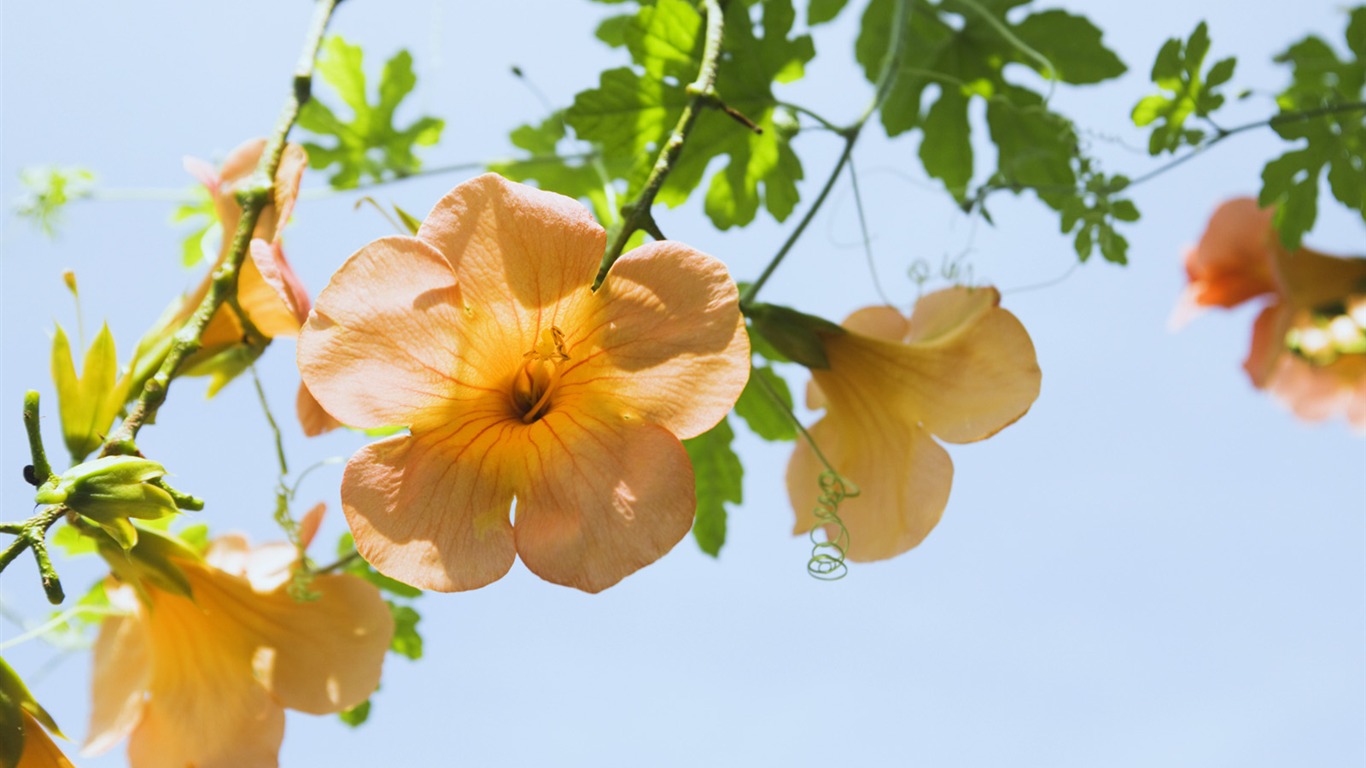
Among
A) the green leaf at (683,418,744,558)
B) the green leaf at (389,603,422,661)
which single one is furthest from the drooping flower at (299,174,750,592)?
the green leaf at (389,603,422,661)

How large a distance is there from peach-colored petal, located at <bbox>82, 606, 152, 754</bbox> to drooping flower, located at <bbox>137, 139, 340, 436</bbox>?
0.32 metres

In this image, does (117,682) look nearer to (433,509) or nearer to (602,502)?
(433,509)

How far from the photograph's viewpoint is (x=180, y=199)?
77.6 inches

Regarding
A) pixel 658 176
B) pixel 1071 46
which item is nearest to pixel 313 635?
pixel 658 176

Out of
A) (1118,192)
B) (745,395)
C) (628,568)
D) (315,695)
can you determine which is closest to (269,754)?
(315,695)

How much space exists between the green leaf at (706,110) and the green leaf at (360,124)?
784 mm

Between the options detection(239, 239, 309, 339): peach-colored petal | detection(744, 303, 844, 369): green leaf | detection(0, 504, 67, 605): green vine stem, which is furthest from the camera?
detection(744, 303, 844, 369): green leaf

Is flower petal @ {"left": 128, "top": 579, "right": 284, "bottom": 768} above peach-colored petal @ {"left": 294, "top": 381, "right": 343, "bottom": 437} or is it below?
below

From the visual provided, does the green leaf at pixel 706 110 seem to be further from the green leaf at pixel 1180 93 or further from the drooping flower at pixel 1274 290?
the drooping flower at pixel 1274 290

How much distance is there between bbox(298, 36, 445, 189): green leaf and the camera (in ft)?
6.79

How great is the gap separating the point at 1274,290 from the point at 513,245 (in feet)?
7.05

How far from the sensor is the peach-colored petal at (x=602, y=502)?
88 cm

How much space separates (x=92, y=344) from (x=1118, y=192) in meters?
1.43

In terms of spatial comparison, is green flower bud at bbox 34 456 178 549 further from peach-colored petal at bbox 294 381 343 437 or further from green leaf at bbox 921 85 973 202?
green leaf at bbox 921 85 973 202
